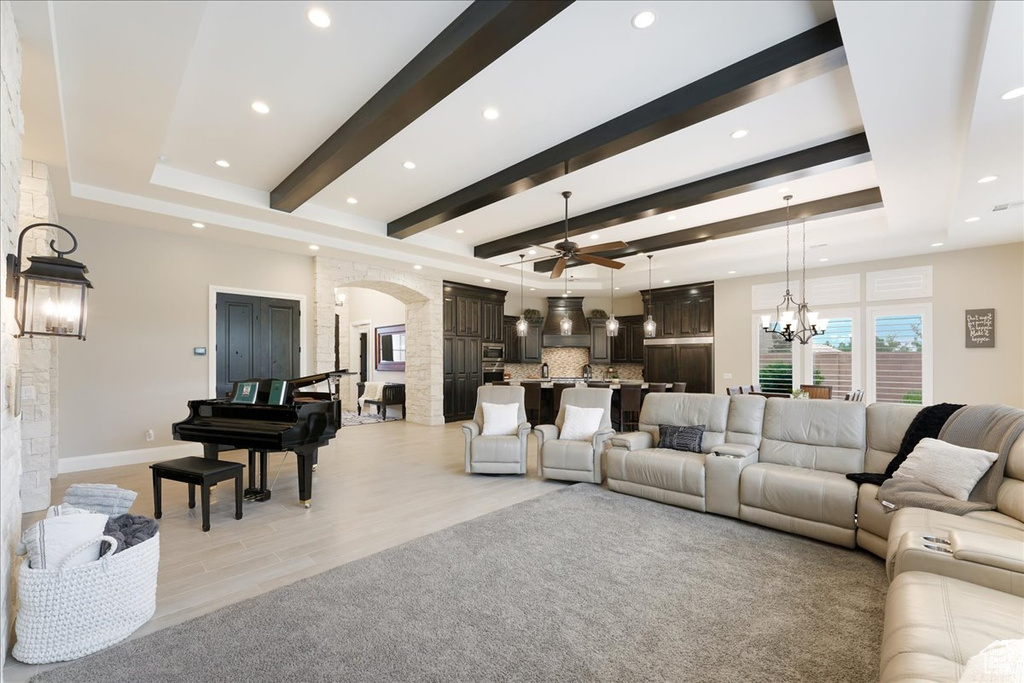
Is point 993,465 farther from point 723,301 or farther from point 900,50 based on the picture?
point 723,301

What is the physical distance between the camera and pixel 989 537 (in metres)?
1.98

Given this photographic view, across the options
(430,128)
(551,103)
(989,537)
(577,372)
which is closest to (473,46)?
(551,103)

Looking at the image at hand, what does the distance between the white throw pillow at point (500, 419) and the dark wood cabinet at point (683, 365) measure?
5624 mm

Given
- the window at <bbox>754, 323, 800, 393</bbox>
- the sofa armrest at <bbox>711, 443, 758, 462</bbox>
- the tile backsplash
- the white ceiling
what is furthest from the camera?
the tile backsplash

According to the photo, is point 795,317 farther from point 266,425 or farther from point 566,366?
point 266,425

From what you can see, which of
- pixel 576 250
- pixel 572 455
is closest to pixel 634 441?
pixel 572 455


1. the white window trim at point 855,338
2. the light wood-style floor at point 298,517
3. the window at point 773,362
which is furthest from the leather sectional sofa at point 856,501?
the window at point 773,362

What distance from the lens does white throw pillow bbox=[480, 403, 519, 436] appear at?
522 cm

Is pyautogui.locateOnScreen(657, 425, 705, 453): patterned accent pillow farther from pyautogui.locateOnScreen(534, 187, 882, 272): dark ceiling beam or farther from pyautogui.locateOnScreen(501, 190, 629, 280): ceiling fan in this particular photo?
pyautogui.locateOnScreen(534, 187, 882, 272): dark ceiling beam

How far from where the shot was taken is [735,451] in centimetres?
380

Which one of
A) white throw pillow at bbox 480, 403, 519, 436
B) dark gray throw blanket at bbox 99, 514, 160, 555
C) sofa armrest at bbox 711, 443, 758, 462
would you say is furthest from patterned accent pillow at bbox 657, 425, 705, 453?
dark gray throw blanket at bbox 99, 514, 160, 555

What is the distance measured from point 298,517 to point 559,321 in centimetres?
786

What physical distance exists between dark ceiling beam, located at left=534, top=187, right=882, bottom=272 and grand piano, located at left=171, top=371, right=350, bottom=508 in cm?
350

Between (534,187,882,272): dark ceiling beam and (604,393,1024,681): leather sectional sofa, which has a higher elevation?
(534,187,882,272): dark ceiling beam
